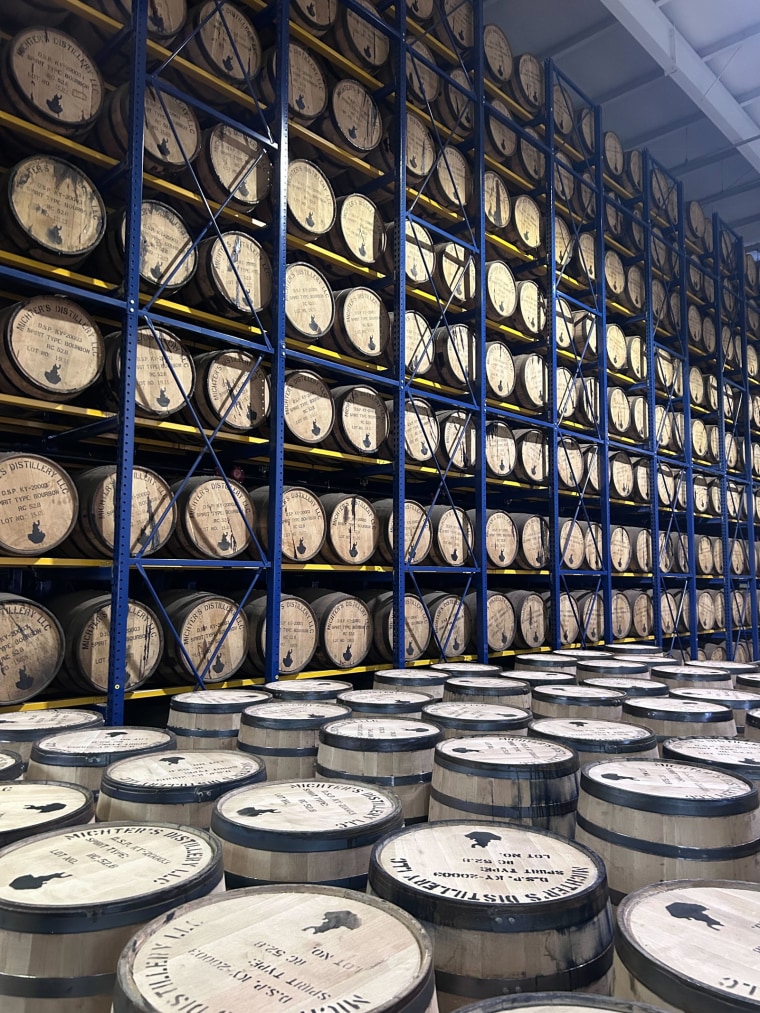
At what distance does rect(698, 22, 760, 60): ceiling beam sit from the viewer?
885 centimetres

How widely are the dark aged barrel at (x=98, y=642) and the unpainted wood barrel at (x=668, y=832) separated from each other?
3.37 m

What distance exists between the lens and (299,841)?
74.4 inches

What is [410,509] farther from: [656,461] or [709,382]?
[709,382]

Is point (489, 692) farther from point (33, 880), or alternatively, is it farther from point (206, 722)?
point (33, 880)

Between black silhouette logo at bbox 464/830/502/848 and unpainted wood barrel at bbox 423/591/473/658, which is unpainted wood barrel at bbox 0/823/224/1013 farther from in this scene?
unpainted wood barrel at bbox 423/591/473/658

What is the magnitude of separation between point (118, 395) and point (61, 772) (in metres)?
2.84

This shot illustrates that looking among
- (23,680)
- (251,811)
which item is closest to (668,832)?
(251,811)

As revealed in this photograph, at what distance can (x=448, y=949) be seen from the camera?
1.52 meters

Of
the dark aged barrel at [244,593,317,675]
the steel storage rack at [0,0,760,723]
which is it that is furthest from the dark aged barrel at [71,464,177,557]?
the dark aged barrel at [244,593,317,675]

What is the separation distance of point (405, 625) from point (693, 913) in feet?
16.3

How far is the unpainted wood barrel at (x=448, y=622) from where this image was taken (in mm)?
6961

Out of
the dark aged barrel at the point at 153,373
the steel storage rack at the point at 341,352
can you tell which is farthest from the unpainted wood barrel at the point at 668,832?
the dark aged barrel at the point at 153,373

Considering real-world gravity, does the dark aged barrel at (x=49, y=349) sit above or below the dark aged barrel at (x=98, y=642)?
above

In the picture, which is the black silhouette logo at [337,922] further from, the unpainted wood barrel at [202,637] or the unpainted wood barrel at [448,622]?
the unpainted wood barrel at [448,622]
